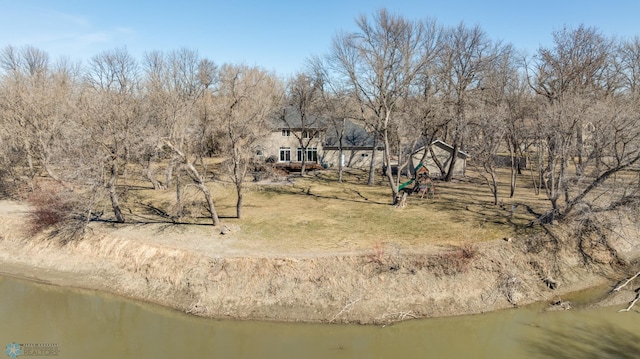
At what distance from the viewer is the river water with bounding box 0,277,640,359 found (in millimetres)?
13328

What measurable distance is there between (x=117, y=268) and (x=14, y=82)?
1962 cm

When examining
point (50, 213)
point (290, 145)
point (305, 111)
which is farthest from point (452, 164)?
point (50, 213)

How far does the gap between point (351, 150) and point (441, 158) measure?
9407mm

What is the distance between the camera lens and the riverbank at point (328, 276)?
615 inches

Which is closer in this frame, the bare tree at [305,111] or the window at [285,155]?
the bare tree at [305,111]

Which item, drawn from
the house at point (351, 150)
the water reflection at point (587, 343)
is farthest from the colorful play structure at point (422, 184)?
the water reflection at point (587, 343)

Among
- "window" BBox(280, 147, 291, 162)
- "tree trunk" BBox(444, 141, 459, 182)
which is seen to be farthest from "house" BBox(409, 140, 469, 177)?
"window" BBox(280, 147, 291, 162)

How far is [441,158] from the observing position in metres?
36.5

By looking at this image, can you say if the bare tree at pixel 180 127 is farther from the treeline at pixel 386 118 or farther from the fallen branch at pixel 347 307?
the fallen branch at pixel 347 307

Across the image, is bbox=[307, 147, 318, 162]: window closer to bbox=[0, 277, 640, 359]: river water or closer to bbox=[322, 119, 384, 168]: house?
bbox=[322, 119, 384, 168]: house

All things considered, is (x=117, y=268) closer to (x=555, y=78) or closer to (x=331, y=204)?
(x=331, y=204)

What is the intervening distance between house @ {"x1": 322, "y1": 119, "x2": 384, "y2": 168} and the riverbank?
75.8 ft

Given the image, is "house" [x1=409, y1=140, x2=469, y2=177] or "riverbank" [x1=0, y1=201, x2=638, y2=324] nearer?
"riverbank" [x1=0, y1=201, x2=638, y2=324]

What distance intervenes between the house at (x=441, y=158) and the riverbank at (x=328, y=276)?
17.3m
